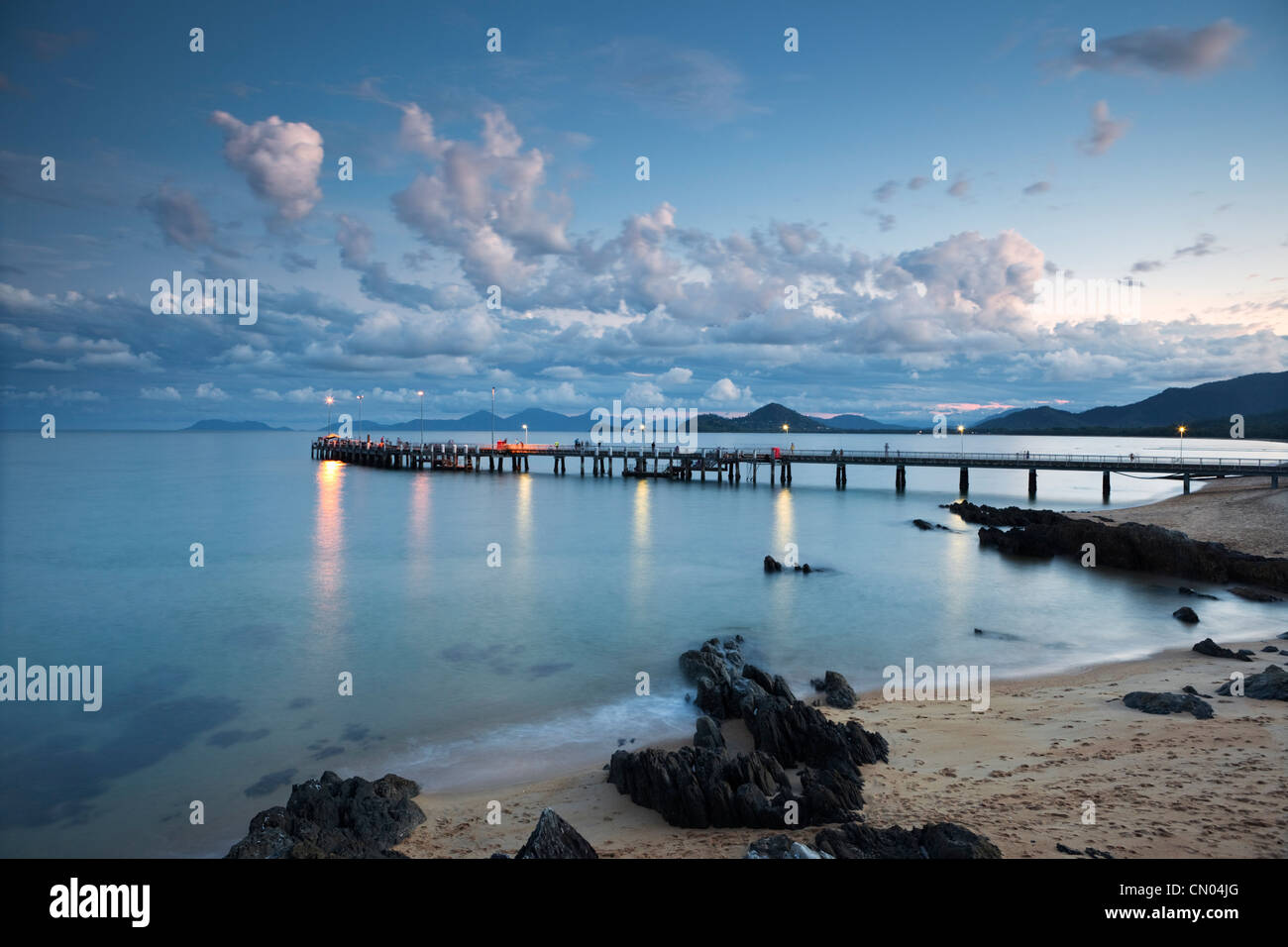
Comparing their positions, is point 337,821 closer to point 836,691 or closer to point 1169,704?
point 836,691

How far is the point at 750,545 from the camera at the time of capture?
37.9m

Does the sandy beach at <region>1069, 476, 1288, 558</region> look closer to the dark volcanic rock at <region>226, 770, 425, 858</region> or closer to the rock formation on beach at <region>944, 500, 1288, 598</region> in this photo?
the rock formation on beach at <region>944, 500, 1288, 598</region>

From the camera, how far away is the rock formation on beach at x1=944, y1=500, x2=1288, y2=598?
26.2 metres

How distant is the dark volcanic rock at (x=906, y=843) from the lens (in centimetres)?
747

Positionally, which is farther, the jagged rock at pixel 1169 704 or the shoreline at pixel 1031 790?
the jagged rock at pixel 1169 704

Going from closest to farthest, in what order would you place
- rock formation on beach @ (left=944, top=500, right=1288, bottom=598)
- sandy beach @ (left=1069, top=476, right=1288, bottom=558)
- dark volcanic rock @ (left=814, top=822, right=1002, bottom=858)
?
dark volcanic rock @ (left=814, top=822, right=1002, bottom=858) → rock formation on beach @ (left=944, top=500, right=1288, bottom=598) → sandy beach @ (left=1069, top=476, right=1288, bottom=558)

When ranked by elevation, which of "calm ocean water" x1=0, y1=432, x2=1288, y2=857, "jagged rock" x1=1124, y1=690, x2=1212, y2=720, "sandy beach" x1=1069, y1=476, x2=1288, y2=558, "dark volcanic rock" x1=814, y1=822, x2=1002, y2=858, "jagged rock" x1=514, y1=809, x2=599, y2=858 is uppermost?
"sandy beach" x1=1069, y1=476, x2=1288, y2=558

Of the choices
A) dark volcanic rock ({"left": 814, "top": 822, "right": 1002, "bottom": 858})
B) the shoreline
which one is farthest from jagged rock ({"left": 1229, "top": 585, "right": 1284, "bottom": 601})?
dark volcanic rock ({"left": 814, "top": 822, "right": 1002, "bottom": 858})

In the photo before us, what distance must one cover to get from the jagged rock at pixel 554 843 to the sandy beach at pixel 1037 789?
1.56 m

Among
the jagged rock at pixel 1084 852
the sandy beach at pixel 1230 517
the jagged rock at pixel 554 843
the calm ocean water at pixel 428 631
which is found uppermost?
the sandy beach at pixel 1230 517

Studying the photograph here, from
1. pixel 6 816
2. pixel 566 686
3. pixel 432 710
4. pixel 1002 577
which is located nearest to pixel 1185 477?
pixel 1002 577

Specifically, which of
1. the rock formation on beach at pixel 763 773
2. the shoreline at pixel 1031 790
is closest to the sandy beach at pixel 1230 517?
the shoreline at pixel 1031 790

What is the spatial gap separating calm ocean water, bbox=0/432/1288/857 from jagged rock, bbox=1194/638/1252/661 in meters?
1.47

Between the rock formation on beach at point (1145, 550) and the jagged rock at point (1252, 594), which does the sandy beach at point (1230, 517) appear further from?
the jagged rock at point (1252, 594)
